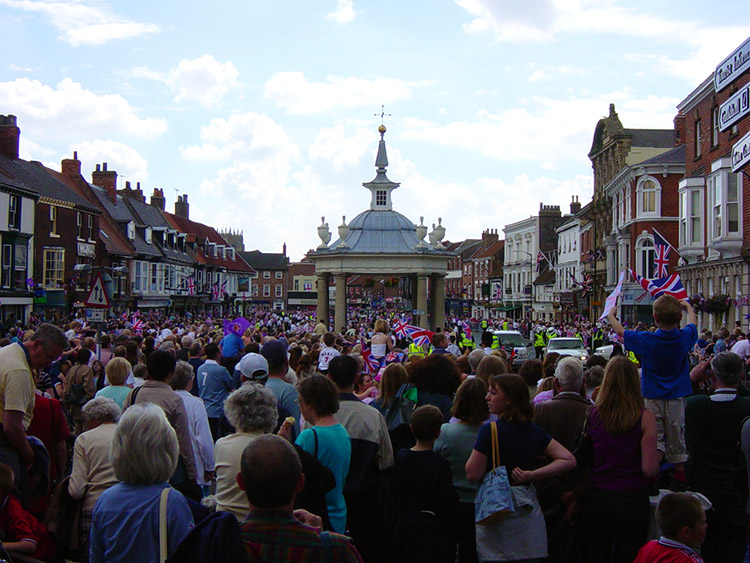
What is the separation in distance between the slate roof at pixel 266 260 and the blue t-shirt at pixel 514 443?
115 m

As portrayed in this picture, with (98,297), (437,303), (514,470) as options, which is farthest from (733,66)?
(437,303)

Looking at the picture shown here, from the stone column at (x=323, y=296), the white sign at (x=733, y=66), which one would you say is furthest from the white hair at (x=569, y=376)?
the stone column at (x=323, y=296)

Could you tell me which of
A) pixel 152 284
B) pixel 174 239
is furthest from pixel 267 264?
pixel 152 284

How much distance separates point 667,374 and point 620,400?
1.01 m

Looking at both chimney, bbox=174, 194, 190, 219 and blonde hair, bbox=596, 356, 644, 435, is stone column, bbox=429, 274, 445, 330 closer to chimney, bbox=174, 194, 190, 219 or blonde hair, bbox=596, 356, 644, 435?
blonde hair, bbox=596, 356, 644, 435

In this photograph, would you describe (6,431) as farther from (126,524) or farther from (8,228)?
(8,228)

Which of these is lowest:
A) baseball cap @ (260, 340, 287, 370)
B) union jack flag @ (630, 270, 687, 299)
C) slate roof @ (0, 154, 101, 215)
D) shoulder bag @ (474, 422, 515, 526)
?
shoulder bag @ (474, 422, 515, 526)

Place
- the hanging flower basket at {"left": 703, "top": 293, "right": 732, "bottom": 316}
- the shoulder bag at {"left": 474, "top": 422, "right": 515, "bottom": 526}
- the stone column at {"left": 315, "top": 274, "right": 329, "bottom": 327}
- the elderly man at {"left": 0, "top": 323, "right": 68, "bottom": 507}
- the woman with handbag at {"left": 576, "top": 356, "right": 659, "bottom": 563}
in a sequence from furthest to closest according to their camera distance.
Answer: the stone column at {"left": 315, "top": 274, "right": 329, "bottom": 327}
the hanging flower basket at {"left": 703, "top": 293, "right": 732, "bottom": 316}
the elderly man at {"left": 0, "top": 323, "right": 68, "bottom": 507}
the woman with handbag at {"left": 576, "top": 356, "right": 659, "bottom": 563}
the shoulder bag at {"left": 474, "top": 422, "right": 515, "bottom": 526}

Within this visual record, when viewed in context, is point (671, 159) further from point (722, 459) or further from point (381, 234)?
point (722, 459)

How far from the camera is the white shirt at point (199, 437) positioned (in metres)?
7.23

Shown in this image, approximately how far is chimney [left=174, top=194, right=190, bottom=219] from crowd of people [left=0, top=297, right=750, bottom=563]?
77586mm

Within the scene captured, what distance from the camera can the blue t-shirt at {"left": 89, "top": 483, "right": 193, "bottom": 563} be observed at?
4.40 m

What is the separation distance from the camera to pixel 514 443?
5.61 meters

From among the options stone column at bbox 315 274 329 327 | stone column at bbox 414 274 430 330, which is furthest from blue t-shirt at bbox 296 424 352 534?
stone column at bbox 315 274 329 327
